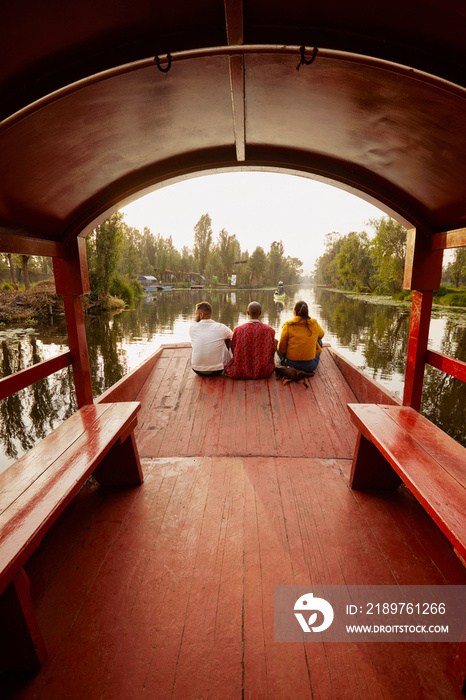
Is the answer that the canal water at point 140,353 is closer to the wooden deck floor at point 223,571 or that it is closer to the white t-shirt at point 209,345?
the white t-shirt at point 209,345

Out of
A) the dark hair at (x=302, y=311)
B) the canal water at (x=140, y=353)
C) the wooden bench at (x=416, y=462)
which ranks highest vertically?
the dark hair at (x=302, y=311)

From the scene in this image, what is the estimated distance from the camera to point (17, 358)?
468 inches

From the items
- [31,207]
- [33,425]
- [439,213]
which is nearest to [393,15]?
[439,213]

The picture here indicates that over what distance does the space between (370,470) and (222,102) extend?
2.58 m

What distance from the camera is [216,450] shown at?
132 inches

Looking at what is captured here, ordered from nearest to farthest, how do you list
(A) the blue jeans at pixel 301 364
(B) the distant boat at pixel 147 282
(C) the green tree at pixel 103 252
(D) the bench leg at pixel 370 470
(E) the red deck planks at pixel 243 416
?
(D) the bench leg at pixel 370 470 → (E) the red deck planks at pixel 243 416 → (A) the blue jeans at pixel 301 364 → (C) the green tree at pixel 103 252 → (B) the distant boat at pixel 147 282

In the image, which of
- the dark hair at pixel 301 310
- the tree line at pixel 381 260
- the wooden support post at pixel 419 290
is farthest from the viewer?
the tree line at pixel 381 260

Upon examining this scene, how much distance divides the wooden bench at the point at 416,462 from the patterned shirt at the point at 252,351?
2139 millimetres

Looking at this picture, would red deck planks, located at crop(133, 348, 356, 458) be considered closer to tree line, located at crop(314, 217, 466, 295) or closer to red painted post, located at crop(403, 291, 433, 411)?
red painted post, located at crop(403, 291, 433, 411)

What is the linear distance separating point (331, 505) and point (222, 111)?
2604 millimetres

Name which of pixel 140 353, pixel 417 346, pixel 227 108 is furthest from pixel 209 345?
pixel 140 353

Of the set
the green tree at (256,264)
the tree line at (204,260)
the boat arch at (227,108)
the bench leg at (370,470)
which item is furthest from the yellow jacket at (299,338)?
the green tree at (256,264)

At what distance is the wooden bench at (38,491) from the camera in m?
1.38

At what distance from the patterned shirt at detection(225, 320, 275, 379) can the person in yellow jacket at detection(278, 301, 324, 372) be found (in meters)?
0.17
